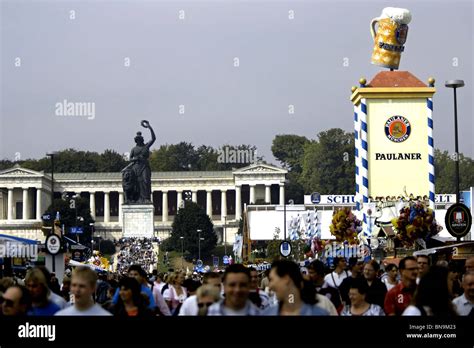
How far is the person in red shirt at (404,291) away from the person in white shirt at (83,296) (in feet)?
13.9

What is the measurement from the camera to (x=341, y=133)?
18675 centimetres

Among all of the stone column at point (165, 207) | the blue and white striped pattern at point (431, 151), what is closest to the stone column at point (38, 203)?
the stone column at point (165, 207)

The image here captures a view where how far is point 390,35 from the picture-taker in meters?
66.8

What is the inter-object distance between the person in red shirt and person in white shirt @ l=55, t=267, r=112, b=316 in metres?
4.25

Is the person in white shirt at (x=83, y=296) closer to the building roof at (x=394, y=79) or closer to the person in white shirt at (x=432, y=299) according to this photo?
the person in white shirt at (x=432, y=299)

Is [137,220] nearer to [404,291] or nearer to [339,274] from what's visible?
[339,274]

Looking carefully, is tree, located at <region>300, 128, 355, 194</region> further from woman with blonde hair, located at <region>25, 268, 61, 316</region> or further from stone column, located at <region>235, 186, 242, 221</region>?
woman with blonde hair, located at <region>25, 268, 61, 316</region>

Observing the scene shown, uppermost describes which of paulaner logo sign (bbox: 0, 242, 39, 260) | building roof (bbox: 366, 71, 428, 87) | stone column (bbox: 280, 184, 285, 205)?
building roof (bbox: 366, 71, 428, 87)

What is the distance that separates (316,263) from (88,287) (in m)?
6.87

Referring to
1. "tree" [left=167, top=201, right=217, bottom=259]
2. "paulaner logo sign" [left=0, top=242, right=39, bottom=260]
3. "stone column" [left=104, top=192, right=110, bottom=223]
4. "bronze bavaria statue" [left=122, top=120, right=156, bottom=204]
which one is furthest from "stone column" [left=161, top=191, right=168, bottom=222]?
"paulaner logo sign" [left=0, top=242, right=39, bottom=260]

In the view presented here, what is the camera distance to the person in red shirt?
1402 cm

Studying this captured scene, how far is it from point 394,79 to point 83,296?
57.0 metres

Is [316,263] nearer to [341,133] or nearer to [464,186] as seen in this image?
[464,186]

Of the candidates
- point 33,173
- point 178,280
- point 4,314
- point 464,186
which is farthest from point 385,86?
point 33,173
